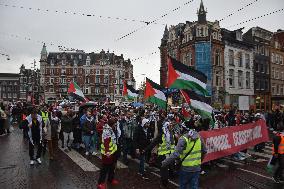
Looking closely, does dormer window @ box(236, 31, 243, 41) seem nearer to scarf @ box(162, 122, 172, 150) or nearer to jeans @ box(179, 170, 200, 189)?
scarf @ box(162, 122, 172, 150)

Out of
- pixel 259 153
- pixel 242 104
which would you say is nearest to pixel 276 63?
pixel 242 104

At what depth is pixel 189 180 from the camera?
254 inches

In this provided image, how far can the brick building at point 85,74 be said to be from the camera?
97.6 m

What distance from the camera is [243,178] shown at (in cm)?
997

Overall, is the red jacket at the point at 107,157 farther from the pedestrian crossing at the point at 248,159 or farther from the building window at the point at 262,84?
the building window at the point at 262,84

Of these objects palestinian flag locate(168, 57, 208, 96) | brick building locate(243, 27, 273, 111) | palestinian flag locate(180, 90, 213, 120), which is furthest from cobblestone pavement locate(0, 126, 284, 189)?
brick building locate(243, 27, 273, 111)

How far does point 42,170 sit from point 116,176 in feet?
7.94

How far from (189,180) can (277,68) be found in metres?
58.1

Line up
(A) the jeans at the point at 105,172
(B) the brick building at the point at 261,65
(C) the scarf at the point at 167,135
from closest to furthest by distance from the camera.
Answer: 1. (A) the jeans at the point at 105,172
2. (C) the scarf at the point at 167,135
3. (B) the brick building at the point at 261,65

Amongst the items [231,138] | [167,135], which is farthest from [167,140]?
[231,138]

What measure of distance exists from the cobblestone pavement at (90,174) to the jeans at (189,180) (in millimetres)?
2540

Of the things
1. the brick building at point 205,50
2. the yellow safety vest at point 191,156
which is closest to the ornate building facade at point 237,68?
the brick building at point 205,50

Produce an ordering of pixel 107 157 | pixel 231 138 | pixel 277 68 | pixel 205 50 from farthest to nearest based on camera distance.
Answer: pixel 277 68 → pixel 205 50 → pixel 231 138 → pixel 107 157

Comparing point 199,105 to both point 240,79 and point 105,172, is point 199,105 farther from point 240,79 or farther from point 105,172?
point 240,79
